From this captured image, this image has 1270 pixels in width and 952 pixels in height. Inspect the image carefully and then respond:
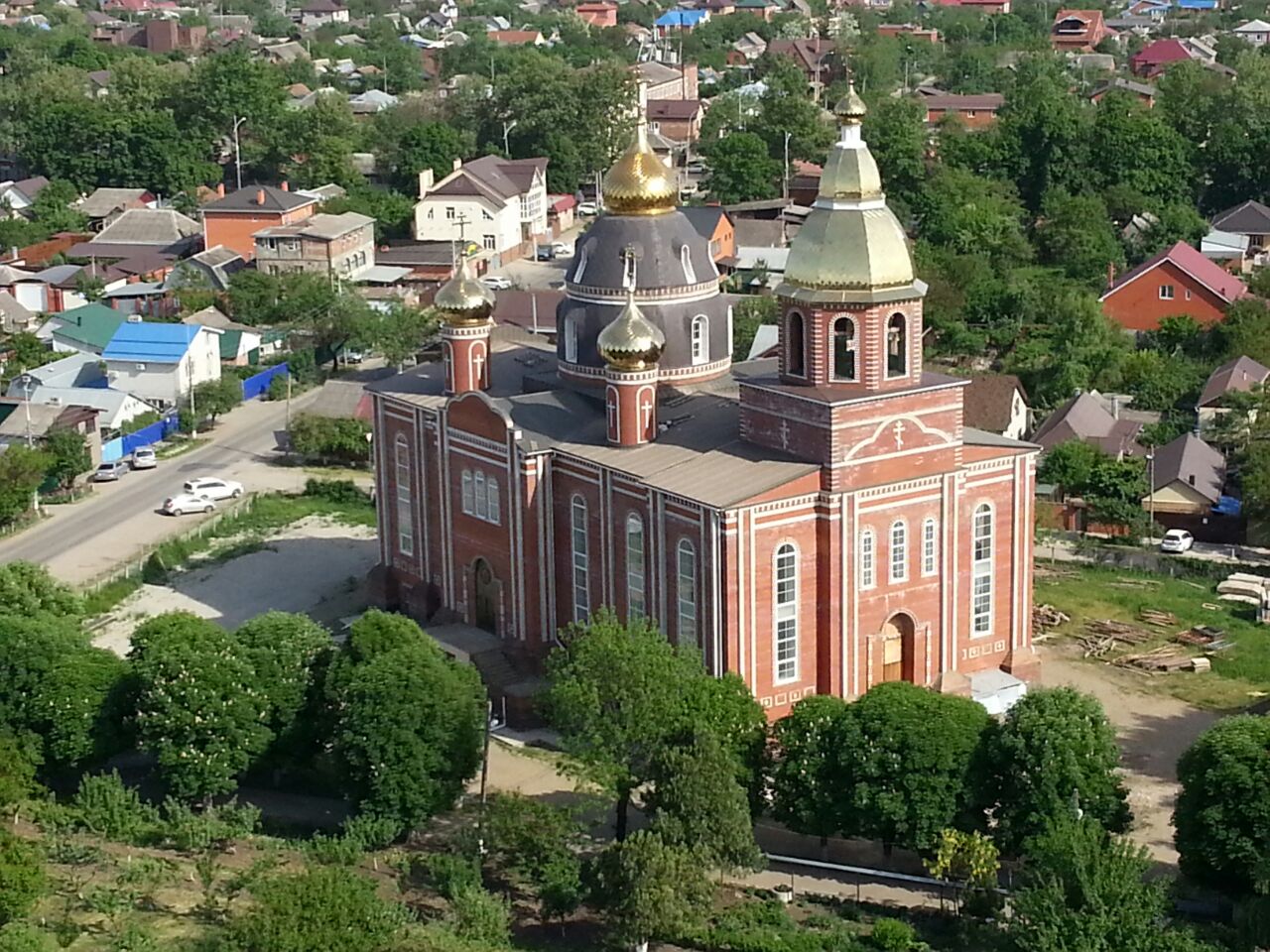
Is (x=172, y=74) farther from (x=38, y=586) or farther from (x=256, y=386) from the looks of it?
(x=38, y=586)

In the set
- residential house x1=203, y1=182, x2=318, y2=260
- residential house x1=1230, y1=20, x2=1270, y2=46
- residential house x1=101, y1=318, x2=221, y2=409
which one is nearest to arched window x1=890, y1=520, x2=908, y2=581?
residential house x1=101, y1=318, x2=221, y2=409

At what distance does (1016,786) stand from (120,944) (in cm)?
1019

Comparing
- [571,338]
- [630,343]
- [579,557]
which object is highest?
[630,343]

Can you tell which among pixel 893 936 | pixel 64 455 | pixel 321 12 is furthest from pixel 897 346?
pixel 321 12

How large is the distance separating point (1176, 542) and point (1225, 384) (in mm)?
8137

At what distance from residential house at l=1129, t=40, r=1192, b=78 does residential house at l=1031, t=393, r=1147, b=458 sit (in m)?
62.7

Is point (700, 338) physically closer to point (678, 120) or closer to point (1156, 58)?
point (678, 120)

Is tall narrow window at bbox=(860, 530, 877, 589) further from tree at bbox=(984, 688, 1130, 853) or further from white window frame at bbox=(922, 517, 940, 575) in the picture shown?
tree at bbox=(984, 688, 1130, 853)

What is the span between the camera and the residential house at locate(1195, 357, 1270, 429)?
43750 mm

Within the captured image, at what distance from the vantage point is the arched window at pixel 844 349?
2894 centimetres

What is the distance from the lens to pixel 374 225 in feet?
217

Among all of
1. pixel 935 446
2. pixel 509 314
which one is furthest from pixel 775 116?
pixel 935 446

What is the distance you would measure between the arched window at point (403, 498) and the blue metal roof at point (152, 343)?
15661mm

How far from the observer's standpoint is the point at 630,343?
30.2 metres
